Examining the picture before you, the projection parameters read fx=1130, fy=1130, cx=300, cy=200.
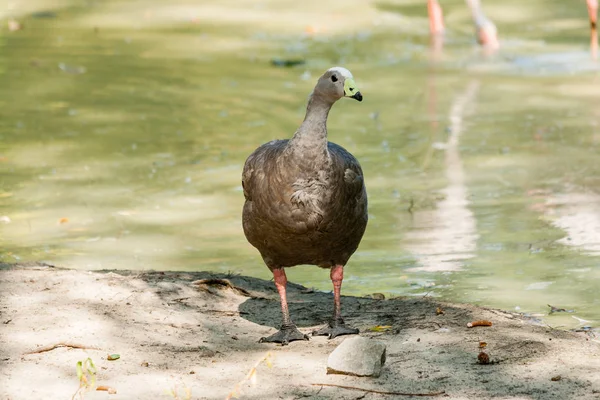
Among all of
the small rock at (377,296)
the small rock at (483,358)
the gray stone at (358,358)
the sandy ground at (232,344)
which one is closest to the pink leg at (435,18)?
the small rock at (377,296)

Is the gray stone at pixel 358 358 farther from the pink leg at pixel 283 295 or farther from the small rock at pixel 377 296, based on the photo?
the small rock at pixel 377 296

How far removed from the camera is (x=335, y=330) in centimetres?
719

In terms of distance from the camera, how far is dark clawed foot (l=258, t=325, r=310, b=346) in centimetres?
710

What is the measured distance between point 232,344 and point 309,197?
3.57 ft

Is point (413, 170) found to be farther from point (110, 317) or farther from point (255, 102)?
point (110, 317)

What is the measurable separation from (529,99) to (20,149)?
691 centimetres

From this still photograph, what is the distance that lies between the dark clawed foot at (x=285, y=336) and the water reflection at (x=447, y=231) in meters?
2.17

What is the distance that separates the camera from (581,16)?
22.5 m

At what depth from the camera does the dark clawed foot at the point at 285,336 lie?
710cm

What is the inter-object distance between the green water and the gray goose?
168 cm

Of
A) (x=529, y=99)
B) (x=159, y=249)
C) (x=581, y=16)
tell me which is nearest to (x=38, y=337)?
(x=159, y=249)

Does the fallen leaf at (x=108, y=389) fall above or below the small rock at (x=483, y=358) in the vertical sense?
above

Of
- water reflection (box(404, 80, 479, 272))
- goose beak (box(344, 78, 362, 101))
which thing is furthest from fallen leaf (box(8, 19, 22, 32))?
goose beak (box(344, 78, 362, 101))

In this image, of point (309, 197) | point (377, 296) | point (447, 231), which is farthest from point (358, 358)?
point (447, 231)
